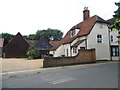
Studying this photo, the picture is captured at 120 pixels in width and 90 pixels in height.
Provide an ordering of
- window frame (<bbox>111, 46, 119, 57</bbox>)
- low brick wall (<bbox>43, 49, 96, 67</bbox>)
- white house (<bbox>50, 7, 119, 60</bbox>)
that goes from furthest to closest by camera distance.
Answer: window frame (<bbox>111, 46, 119, 57</bbox>) < white house (<bbox>50, 7, 119, 60</bbox>) < low brick wall (<bbox>43, 49, 96, 67</bbox>)

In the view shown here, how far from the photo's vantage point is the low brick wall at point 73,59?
558 inches

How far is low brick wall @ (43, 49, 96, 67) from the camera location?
14.2m

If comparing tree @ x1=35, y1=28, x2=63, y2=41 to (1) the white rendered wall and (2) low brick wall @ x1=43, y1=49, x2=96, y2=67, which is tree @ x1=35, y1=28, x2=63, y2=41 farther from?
(2) low brick wall @ x1=43, y1=49, x2=96, y2=67

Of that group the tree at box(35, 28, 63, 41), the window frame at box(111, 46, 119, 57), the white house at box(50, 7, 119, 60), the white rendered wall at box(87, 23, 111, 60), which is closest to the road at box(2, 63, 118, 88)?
the white house at box(50, 7, 119, 60)

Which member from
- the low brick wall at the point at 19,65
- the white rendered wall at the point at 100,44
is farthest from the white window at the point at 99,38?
the low brick wall at the point at 19,65

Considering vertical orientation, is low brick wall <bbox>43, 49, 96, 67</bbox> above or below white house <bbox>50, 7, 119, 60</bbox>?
below

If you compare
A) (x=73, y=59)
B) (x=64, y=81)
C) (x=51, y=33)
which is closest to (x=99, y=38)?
(x=73, y=59)

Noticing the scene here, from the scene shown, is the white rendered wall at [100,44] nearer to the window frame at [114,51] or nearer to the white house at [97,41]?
the white house at [97,41]

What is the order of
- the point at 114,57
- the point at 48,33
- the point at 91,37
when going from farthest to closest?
the point at 48,33 < the point at 114,57 < the point at 91,37

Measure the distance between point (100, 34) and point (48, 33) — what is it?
198 feet

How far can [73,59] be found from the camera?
51.7 feet

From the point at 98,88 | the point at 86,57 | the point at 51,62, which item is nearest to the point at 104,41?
the point at 86,57

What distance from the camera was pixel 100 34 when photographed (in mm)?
21844

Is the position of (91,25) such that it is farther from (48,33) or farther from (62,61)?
(48,33)
